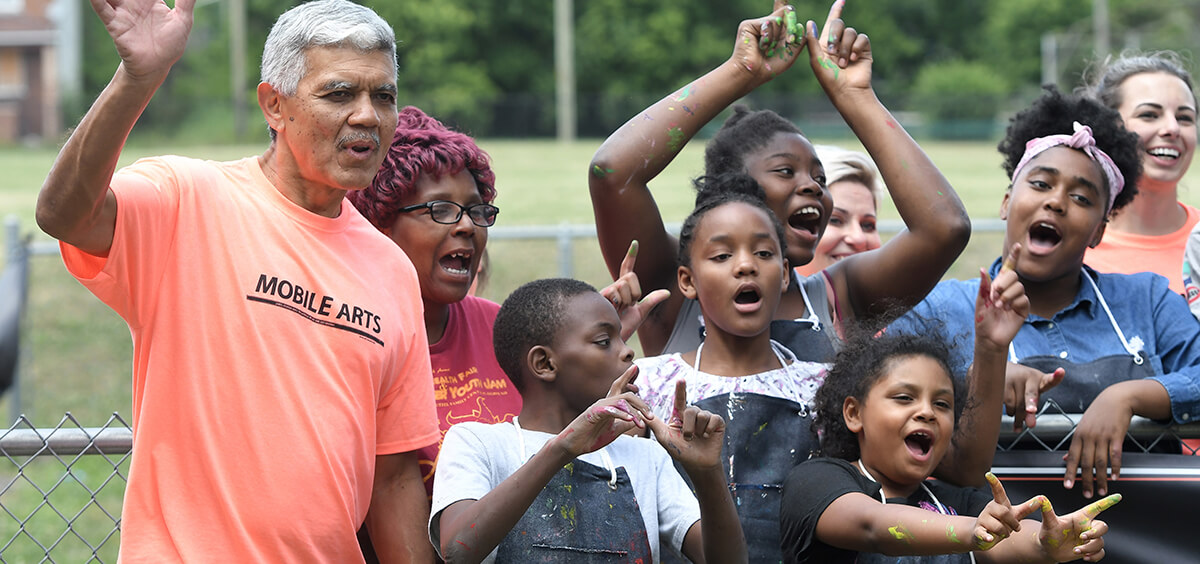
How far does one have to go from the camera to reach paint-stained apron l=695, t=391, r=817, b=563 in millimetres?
3139

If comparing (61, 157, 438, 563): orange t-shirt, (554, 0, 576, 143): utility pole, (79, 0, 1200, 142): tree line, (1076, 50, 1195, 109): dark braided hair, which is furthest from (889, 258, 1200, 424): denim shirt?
(79, 0, 1200, 142): tree line

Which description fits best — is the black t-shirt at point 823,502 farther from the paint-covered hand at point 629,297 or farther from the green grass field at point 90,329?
the green grass field at point 90,329

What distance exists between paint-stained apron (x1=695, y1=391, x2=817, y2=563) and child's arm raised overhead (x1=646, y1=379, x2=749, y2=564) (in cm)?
31

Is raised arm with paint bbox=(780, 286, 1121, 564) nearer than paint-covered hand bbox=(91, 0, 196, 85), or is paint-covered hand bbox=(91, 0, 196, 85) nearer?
paint-covered hand bbox=(91, 0, 196, 85)

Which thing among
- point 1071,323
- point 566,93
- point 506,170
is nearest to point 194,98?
point 566,93

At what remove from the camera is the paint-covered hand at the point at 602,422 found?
104 inches

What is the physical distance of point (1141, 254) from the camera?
4750 mm

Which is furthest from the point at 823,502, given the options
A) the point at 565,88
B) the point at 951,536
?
the point at 565,88

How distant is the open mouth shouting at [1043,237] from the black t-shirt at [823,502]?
0.92 m

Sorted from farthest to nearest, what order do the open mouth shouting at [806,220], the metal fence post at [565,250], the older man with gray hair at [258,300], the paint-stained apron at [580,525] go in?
the metal fence post at [565,250] < the open mouth shouting at [806,220] < the paint-stained apron at [580,525] < the older man with gray hair at [258,300]

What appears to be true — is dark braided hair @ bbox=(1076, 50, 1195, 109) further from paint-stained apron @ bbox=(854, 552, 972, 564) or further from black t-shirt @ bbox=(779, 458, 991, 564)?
paint-stained apron @ bbox=(854, 552, 972, 564)

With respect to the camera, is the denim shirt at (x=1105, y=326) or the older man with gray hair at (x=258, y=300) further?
the denim shirt at (x=1105, y=326)

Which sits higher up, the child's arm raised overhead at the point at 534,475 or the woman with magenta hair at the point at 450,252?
the woman with magenta hair at the point at 450,252

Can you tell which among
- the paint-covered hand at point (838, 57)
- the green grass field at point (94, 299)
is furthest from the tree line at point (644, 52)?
the paint-covered hand at point (838, 57)
